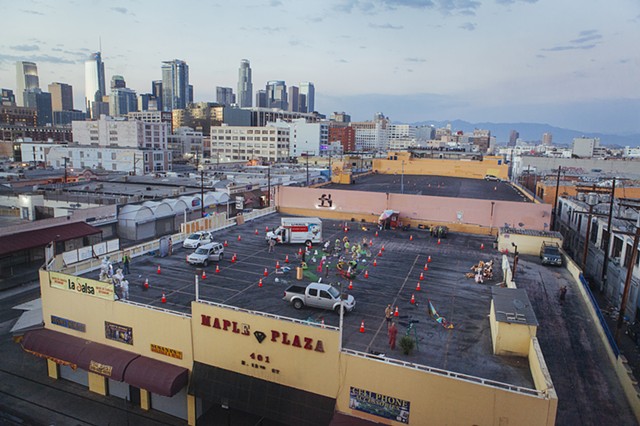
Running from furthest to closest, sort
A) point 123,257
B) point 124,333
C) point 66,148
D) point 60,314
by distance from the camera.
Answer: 1. point 66,148
2. point 123,257
3. point 60,314
4. point 124,333

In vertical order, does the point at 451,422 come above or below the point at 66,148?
below

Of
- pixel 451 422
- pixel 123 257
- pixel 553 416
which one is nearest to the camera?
pixel 553 416

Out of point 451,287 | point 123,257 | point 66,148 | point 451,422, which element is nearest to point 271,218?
point 123,257

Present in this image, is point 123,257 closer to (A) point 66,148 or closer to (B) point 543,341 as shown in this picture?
(B) point 543,341

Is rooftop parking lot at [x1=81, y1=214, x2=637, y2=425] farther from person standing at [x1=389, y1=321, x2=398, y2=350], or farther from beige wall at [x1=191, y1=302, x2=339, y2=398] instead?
beige wall at [x1=191, y1=302, x2=339, y2=398]

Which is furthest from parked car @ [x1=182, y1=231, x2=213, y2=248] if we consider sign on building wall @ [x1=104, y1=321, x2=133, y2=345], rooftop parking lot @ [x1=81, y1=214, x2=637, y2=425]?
sign on building wall @ [x1=104, y1=321, x2=133, y2=345]

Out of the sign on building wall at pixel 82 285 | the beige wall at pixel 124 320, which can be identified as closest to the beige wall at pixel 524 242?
the beige wall at pixel 124 320

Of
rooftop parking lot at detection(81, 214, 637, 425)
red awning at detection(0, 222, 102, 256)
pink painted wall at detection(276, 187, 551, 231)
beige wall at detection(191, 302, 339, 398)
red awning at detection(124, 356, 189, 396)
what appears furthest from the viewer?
pink painted wall at detection(276, 187, 551, 231)

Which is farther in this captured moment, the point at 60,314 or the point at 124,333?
the point at 60,314

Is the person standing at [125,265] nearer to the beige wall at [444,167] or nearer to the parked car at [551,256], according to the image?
the parked car at [551,256]
